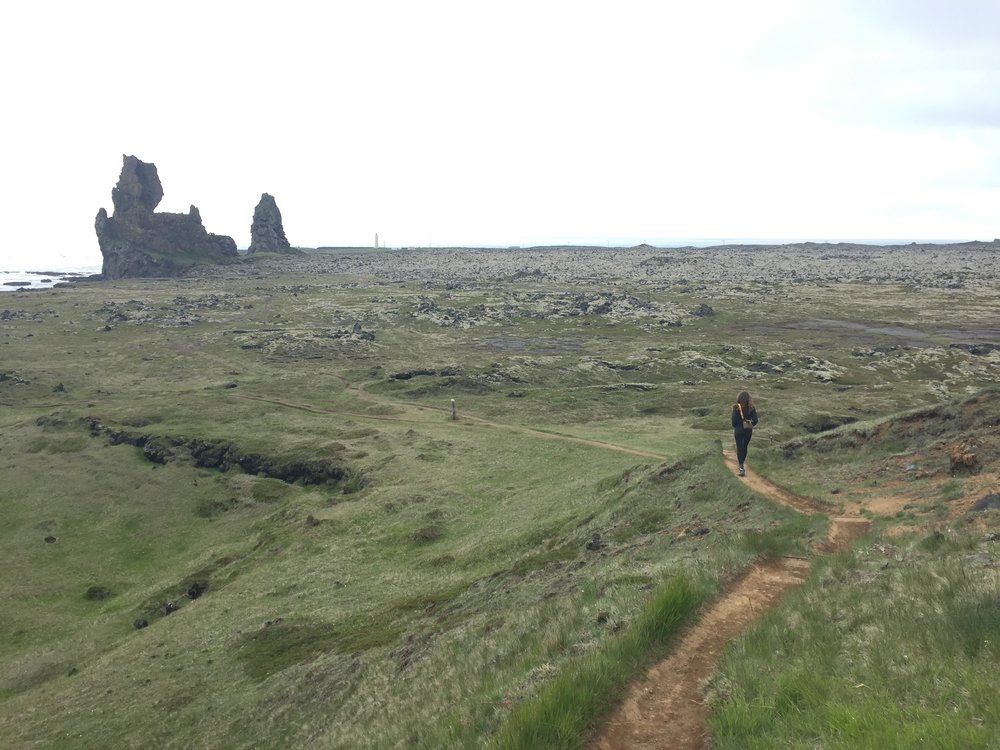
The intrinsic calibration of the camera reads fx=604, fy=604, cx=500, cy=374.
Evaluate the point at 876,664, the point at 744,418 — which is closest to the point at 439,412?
the point at 744,418

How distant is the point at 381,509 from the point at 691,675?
39060mm

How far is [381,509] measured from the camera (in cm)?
4884

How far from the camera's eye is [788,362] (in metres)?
99.1

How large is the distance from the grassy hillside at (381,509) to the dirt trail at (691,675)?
1.61 feet

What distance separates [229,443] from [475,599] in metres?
50.3

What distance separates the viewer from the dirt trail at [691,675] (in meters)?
10.7

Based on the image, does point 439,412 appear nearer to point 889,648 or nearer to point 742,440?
point 742,440

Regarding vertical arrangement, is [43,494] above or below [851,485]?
below

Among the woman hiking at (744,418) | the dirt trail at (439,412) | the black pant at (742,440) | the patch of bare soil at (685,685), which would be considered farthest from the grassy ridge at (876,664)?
the dirt trail at (439,412)

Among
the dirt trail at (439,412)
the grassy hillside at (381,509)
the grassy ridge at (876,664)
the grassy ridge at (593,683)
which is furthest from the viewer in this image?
the dirt trail at (439,412)

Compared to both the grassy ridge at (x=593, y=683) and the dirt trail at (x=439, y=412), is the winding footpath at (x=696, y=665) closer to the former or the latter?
the grassy ridge at (x=593, y=683)

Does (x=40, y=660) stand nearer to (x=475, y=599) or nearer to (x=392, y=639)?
(x=392, y=639)

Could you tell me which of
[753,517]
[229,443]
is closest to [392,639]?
[753,517]

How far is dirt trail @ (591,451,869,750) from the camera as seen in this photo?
35.2 ft
